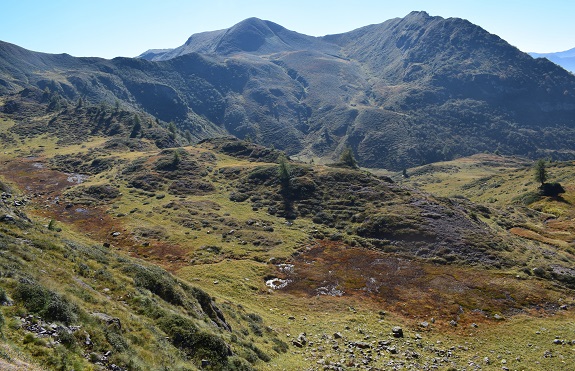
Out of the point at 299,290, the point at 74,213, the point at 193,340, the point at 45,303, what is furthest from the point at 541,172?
the point at 45,303

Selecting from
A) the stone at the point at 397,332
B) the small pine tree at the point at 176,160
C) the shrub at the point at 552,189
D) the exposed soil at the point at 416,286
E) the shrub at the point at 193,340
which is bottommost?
the exposed soil at the point at 416,286

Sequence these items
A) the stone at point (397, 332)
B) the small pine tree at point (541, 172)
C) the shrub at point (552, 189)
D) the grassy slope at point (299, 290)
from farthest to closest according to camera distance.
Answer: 1. the small pine tree at point (541, 172)
2. the shrub at point (552, 189)
3. the stone at point (397, 332)
4. the grassy slope at point (299, 290)

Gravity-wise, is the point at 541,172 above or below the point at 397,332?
above

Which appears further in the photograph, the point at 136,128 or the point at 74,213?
the point at 136,128

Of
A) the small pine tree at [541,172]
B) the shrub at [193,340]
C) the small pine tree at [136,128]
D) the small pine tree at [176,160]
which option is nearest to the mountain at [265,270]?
the shrub at [193,340]

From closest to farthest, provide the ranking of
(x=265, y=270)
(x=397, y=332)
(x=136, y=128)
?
(x=397, y=332) < (x=265, y=270) < (x=136, y=128)

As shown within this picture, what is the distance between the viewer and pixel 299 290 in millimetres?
45781

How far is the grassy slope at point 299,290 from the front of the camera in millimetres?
25625

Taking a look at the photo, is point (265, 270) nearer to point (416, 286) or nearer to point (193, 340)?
point (416, 286)

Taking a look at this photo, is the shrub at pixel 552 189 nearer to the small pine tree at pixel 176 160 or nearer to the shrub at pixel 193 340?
the small pine tree at pixel 176 160

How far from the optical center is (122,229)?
65438 millimetres

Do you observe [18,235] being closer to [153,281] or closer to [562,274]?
[153,281]

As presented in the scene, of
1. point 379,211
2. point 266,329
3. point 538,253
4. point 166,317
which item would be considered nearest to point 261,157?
point 379,211

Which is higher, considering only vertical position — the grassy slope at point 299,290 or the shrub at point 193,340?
the shrub at point 193,340
